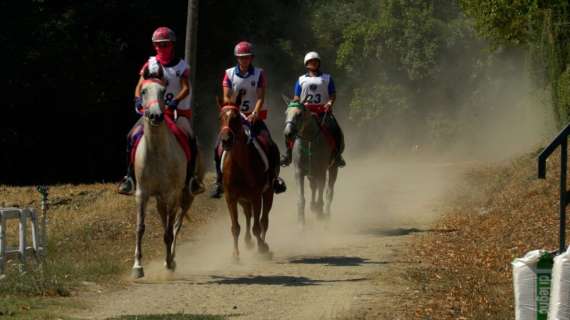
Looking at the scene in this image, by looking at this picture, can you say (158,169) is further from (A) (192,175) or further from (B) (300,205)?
(B) (300,205)

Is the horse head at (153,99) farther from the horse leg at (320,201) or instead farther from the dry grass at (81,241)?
the horse leg at (320,201)

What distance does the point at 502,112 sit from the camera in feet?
216

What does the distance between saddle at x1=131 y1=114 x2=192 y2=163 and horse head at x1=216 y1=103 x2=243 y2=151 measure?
2.16ft

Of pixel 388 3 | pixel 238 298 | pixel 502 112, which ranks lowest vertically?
pixel 238 298

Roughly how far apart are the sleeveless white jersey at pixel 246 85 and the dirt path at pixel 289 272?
2.42 meters

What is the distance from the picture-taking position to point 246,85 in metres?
18.1

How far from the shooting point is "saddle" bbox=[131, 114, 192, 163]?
1605cm

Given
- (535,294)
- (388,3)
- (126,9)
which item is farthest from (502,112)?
(535,294)

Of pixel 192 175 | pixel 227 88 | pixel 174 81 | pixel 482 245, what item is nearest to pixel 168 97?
pixel 174 81

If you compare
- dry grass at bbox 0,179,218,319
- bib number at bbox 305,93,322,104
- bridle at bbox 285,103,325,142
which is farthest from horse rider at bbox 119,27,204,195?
bib number at bbox 305,93,322,104

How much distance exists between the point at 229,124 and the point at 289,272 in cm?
237

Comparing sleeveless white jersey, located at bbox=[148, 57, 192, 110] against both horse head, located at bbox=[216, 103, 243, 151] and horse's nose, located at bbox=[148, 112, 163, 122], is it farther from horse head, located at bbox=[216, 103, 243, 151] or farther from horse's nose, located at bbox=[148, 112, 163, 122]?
horse's nose, located at bbox=[148, 112, 163, 122]

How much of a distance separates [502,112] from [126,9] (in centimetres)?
2672

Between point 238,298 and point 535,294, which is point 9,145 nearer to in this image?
point 238,298
